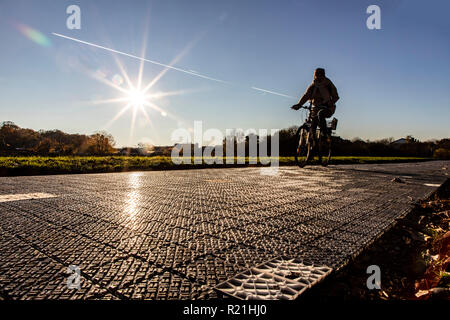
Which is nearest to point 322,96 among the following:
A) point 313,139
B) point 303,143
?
point 313,139

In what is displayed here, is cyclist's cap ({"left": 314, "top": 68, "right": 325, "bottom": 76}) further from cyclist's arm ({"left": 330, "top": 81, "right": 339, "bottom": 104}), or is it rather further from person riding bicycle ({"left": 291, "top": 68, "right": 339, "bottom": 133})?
cyclist's arm ({"left": 330, "top": 81, "right": 339, "bottom": 104})

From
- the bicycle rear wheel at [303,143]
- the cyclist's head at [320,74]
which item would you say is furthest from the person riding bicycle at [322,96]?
the bicycle rear wheel at [303,143]

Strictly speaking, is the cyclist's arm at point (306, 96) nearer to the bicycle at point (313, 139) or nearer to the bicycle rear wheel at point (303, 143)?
the bicycle at point (313, 139)

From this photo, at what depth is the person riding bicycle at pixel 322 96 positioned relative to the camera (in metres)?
6.21

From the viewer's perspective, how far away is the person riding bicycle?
6207 mm

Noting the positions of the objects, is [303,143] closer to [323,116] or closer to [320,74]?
[323,116]

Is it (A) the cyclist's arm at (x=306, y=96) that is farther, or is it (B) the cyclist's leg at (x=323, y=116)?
(A) the cyclist's arm at (x=306, y=96)

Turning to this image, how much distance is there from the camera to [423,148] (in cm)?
5456

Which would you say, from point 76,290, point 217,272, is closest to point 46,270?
point 76,290
